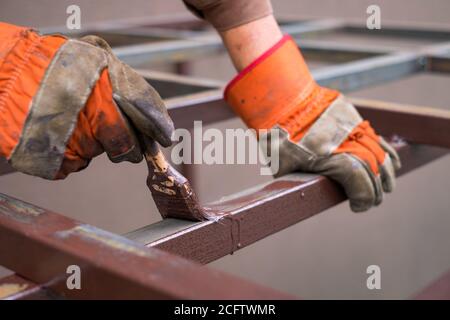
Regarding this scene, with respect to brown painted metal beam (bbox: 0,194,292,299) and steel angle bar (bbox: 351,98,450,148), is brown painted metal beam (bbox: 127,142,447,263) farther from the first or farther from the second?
steel angle bar (bbox: 351,98,450,148)

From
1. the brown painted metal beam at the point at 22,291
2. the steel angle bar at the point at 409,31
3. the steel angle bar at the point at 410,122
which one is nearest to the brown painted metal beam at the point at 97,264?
the brown painted metal beam at the point at 22,291

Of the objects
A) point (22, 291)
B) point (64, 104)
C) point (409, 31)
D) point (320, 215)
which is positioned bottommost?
point (320, 215)

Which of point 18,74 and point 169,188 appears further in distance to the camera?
point 169,188

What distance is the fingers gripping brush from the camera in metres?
0.90

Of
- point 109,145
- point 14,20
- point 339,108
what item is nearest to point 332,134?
point 339,108

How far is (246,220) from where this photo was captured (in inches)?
39.8

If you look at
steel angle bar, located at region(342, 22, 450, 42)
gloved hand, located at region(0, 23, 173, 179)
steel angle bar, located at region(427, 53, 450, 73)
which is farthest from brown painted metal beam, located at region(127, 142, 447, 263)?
steel angle bar, located at region(342, 22, 450, 42)

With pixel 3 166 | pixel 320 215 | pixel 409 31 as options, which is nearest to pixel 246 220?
pixel 3 166

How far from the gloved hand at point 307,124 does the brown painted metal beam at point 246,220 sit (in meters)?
0.04

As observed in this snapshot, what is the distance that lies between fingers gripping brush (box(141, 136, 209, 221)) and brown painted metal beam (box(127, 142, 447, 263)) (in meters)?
0.01

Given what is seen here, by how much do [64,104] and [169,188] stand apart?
0.64ft

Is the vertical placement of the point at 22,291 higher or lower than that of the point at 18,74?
lower

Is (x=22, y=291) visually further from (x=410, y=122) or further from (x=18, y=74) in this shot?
(x=410, y=122)
